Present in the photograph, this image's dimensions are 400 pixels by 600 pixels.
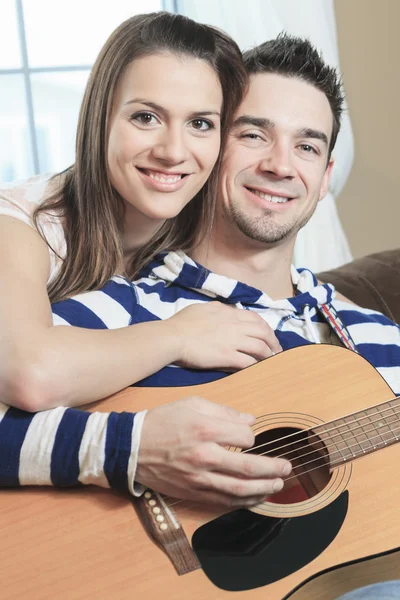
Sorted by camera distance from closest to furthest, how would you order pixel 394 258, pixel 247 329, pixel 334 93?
1. pixel 247 329
2. pixel 334 93
3. pixel 394 258

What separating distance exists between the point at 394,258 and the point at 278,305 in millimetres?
591

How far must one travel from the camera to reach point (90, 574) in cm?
104

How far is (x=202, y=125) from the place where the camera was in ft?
5.02

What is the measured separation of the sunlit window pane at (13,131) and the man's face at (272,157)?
190 cm

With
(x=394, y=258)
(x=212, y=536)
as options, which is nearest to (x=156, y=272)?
(x=212, y=536)

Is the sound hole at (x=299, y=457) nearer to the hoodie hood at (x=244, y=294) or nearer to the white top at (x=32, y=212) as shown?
the hoodie hood at (x=244, y=294)

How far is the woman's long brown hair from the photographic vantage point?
146 centimetres

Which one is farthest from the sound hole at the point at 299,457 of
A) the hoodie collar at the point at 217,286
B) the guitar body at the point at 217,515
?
the hoodie collar at the point at 217,286

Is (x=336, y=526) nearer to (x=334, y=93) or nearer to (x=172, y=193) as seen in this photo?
(x=172, y=193)

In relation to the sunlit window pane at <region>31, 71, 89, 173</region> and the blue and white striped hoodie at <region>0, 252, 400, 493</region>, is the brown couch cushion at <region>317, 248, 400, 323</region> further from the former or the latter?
the sunlit window pane at <region>31, 71, 89, 173</region>

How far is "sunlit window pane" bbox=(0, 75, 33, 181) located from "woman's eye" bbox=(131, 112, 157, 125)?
6.55ft

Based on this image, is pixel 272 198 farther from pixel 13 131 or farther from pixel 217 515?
pixel 13 131

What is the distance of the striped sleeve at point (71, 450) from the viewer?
43.8 inches

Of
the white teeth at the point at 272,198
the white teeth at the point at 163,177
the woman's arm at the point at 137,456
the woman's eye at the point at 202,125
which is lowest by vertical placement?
the woman's arm at the point at 137,456
